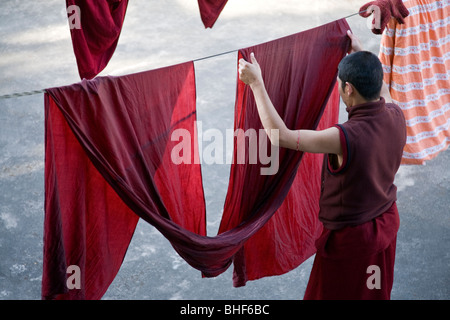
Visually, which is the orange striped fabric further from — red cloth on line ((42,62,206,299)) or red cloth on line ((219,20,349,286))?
red cloth on line ((42,62,206,299))

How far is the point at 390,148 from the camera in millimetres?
2125

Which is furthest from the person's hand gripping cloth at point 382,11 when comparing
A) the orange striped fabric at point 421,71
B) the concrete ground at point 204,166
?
the concrete ground at point 204,166

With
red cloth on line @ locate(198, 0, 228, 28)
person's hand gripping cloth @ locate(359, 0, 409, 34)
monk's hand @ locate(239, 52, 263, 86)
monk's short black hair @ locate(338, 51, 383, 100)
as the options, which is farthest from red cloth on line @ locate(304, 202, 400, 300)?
red cloth on line @ locate(198, 0, 228, 28)

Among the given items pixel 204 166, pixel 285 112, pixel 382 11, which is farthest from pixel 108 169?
pixel 204 166

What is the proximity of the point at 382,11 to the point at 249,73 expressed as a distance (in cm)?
83

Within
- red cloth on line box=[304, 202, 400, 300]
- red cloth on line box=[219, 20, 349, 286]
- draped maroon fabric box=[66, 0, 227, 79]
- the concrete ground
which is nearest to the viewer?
red cloth on line box=[304, 202, 400, 300]

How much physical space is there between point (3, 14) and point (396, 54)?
5290mm

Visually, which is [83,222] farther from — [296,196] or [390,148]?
[390,148]

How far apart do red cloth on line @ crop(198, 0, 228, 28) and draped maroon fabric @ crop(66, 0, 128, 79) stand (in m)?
0.44

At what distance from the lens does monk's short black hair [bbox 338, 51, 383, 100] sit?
201cm

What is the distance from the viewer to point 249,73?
2062 mm

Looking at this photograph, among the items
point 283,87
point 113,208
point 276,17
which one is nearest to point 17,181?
point 113,208

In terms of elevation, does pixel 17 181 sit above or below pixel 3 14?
below

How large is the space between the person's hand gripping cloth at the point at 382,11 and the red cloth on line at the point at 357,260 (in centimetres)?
84
